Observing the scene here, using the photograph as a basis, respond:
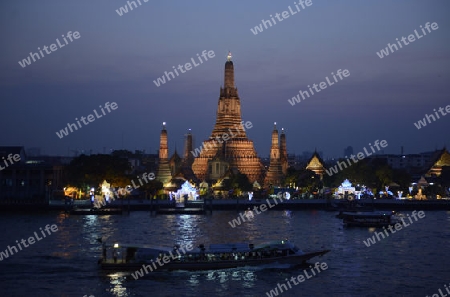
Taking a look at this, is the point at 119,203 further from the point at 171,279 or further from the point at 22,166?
the point at 171,279

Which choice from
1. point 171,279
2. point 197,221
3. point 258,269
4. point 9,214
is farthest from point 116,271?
point 9,214

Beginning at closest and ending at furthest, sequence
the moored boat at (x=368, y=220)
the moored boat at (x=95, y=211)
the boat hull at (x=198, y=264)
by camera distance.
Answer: the boat hull at (x=198, y=264) → the moored boat at (x=368, y=220) → the moored boat at (x=95, y=211)

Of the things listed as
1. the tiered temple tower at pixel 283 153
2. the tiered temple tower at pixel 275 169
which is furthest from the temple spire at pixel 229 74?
the tiered temple tower at pixel 283 153

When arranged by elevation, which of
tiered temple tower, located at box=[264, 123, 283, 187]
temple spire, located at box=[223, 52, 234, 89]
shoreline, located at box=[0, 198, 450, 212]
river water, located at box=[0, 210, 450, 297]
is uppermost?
temple spire, located at box=[223, 52, 234, 89]

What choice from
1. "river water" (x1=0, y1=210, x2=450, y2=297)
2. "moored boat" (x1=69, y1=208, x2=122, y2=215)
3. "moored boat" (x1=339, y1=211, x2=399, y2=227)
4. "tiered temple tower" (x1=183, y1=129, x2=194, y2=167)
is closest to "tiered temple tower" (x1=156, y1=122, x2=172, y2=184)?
"tiered temple tower" (x1=183, y1=129, x2=194, y2=167)

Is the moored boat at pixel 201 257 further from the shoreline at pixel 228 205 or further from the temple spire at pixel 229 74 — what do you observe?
the temple spire at pixel 229 74

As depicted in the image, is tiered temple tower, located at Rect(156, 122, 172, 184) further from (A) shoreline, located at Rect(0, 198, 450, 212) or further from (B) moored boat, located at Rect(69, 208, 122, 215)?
(B) moored boat, located at Rect(69, 208, 122, 215)
